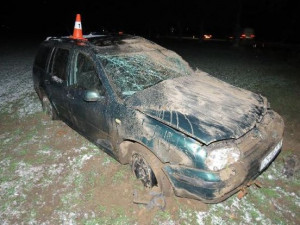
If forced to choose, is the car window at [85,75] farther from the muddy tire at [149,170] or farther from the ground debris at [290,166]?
the ground debris at [290,166]

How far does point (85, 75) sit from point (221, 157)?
89.5 inches

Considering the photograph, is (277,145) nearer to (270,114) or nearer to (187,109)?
(270,114)

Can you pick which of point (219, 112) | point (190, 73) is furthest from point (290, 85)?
point (219, 112)

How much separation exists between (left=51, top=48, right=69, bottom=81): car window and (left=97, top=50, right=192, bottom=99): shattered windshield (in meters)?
0.89

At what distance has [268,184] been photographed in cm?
327

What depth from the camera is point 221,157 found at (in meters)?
2.43

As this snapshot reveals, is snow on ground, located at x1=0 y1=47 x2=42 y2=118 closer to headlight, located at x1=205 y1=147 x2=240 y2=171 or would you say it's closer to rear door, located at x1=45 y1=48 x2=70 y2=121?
rear door, located at x1=45 y1=48 x2=70 y2=121

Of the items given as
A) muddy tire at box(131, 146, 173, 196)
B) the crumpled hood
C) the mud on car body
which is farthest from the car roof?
muddy tire at box(131, 146, 173, 196)

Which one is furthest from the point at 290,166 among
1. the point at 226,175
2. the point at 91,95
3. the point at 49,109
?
the point at 49,109

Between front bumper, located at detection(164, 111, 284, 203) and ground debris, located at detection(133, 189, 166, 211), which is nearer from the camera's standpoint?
front bumper, located at detection(164, 111, 284, 203)

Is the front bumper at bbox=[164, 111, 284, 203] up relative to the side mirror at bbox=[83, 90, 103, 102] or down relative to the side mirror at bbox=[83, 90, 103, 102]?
down

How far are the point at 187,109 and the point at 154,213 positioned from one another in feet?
4.29

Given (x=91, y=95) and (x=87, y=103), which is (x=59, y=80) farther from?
(x=91, y=95)

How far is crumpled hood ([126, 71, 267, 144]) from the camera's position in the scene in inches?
98.5
